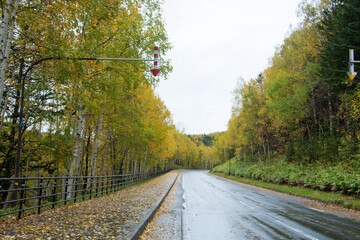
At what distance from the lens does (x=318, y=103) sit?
77.6ft

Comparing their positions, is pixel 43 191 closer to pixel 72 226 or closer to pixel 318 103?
pixel 72 226

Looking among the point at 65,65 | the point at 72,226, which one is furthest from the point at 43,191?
the point at 65,65

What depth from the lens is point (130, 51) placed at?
41.3ft

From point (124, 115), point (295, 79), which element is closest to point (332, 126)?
point (295, 79)

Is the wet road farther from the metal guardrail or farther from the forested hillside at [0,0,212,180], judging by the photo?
the forested hillside at [0,0,212,180]

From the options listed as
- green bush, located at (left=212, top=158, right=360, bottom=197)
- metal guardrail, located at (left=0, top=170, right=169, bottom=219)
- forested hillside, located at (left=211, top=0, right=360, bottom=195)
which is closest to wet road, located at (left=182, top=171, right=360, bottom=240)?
metal guardrail, located at (left=0, top=170, right=169, bottom=219)

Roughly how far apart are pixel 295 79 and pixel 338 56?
19.8 ft

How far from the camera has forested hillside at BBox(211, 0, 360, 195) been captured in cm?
1644

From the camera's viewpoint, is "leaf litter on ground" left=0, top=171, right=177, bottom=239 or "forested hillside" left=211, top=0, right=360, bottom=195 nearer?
"leaf litter on ground" left=0, top=171, right=177, bottom=239

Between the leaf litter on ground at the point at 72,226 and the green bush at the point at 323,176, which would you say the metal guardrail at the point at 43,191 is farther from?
the green bush at the point at 323,176

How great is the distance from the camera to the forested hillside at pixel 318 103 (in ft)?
53.9

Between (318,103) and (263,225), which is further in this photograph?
(318,103)

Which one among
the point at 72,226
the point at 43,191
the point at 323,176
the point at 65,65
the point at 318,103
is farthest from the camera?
the point at 318,103

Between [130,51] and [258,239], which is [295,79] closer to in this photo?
[130,51]
